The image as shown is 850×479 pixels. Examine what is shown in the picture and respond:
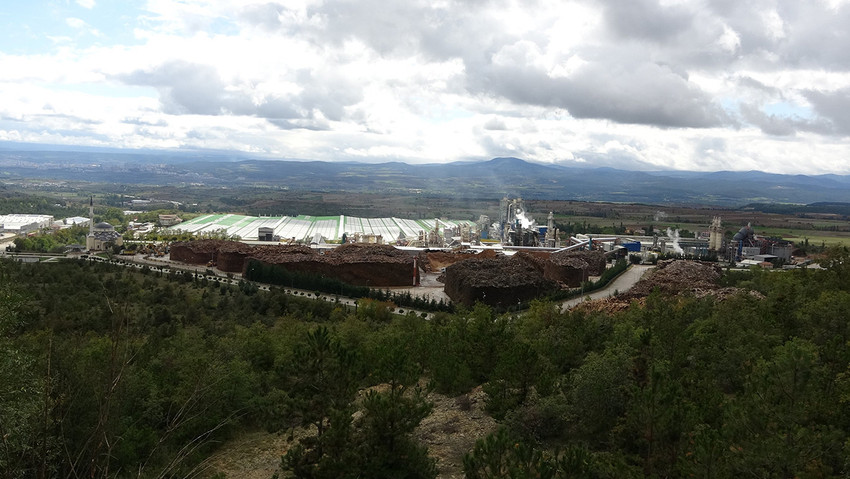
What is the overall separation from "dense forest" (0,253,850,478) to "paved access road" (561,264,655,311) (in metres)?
17.7

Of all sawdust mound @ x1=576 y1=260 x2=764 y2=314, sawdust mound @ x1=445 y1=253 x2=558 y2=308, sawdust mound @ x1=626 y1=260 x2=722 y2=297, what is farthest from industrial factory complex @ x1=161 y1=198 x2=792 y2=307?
sawdust mound @ x1=576 y1=260 x2=764 y2=314

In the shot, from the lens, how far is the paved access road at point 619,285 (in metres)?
39.4

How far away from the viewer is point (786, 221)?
117 metres

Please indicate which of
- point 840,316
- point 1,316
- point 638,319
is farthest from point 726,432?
Result: point 1,316

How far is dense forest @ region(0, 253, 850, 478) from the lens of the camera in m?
7.71

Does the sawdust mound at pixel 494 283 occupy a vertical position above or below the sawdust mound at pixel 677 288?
below

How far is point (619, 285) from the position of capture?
149 feet

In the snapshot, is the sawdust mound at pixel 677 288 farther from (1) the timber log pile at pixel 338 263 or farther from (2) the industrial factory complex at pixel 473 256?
(1) the timber log pile at pixel 338 263

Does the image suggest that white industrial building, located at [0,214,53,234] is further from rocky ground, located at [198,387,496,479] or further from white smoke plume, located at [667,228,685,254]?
white smoke plume, located at [667,228,685,254]

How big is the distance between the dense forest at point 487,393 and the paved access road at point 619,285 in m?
17.7

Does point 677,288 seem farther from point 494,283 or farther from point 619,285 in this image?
point 619,285

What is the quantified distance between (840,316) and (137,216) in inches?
3990

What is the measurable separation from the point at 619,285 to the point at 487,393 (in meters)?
35.6

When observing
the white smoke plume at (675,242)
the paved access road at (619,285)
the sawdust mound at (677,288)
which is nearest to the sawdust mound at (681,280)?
the sawdust mound at (677,288)
